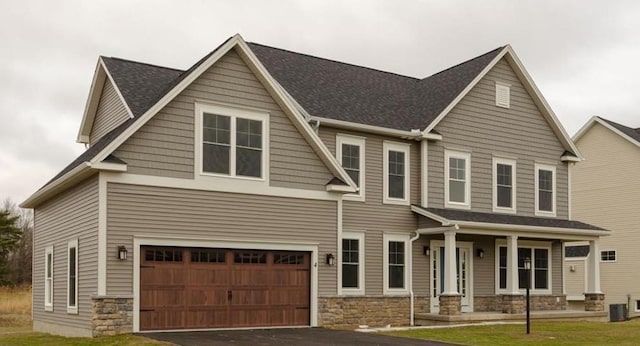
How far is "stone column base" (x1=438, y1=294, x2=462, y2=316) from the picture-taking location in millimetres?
23484

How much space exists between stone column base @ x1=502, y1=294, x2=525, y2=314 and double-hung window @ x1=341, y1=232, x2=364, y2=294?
210 inches

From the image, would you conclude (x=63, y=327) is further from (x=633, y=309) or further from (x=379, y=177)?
(x=633, y=309)

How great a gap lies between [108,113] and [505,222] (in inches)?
503

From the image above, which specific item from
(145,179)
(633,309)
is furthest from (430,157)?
(633,309)

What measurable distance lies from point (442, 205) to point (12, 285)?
3323 centimetres

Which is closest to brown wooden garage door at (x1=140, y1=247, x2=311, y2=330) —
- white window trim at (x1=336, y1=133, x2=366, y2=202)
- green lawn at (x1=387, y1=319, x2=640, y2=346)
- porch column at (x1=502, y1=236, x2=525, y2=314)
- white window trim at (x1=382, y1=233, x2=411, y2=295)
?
green lawn at (x1=387, y1=319, x2=640, y2=346)

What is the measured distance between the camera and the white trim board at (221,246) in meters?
18.1

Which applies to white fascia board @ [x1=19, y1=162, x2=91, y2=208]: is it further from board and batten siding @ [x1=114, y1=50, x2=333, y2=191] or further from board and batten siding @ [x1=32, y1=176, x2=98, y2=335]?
board and batten siding @ [x1=114, y1=50, x2=333, y2=191]

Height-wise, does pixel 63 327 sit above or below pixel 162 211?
below

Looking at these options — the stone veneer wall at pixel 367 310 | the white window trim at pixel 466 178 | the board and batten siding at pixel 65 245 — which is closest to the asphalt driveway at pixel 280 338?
the stone veneer wall at pixel 367 310

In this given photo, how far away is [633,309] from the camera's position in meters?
34.5

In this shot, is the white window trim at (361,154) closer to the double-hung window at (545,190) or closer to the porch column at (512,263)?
the porch column at (512,263)

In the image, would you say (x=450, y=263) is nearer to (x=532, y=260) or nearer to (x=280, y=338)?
(x=532, y=260)

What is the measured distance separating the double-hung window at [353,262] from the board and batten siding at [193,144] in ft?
9.75
